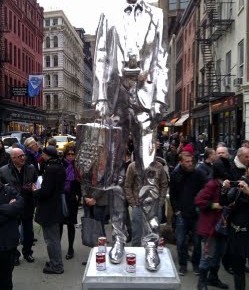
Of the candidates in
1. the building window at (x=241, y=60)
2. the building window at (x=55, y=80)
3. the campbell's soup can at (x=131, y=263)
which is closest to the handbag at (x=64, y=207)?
the campbell's soup can at (x=131, y=263)

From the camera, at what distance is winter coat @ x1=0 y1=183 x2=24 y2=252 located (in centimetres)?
452

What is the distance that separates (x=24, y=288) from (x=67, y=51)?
2567 inches

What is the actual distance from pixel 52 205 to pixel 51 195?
14 cm

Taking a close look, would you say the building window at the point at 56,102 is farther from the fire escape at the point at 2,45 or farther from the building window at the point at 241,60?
the building window at the point at 241,60

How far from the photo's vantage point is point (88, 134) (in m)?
4.65

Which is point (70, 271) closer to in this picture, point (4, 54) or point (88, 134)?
point (88, 134)

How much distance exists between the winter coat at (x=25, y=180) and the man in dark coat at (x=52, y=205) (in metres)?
0.19

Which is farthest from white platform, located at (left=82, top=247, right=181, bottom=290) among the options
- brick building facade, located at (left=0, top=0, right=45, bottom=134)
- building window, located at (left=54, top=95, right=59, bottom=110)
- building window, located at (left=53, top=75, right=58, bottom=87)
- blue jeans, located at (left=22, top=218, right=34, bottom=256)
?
building window, located at (left=53, top=75, right=58, bottom=87)

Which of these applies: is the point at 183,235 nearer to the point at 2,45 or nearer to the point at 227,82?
the point at 227,82

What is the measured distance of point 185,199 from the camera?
6.04 m

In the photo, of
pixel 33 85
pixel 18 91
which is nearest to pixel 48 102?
pixel 18 91

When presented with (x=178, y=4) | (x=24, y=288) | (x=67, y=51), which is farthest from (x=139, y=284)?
(x=67, y=51)

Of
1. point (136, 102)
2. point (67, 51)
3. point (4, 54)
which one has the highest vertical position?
point (67, 51)

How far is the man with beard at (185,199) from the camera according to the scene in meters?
6.02
